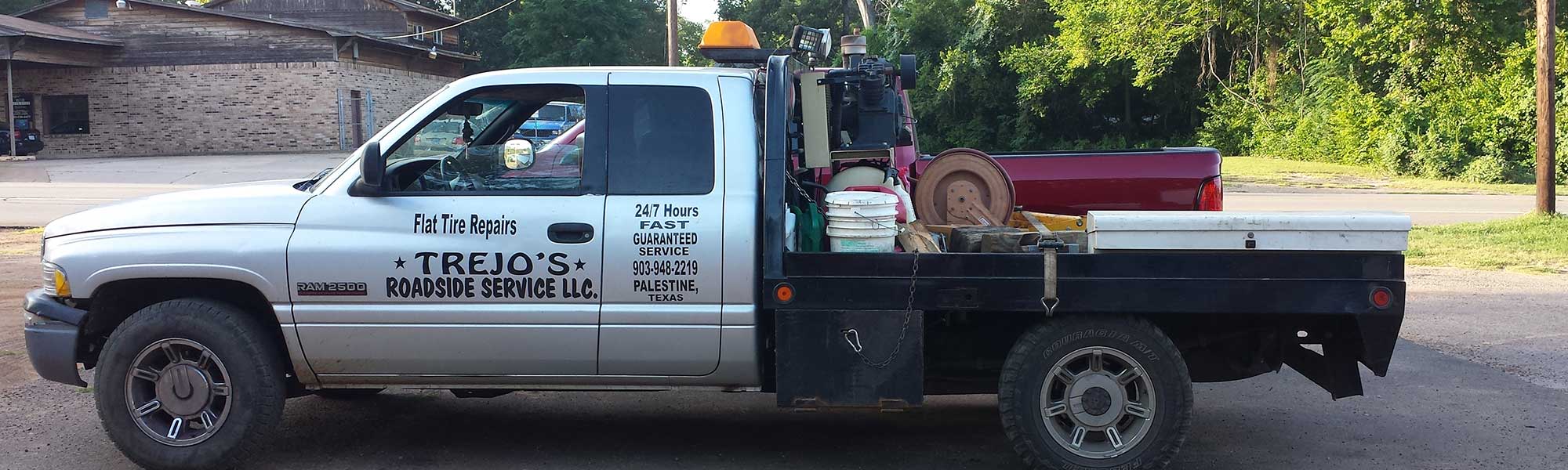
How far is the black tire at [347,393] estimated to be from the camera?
5.90 m

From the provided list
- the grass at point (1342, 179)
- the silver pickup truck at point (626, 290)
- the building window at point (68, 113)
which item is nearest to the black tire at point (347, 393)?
the silver pickup truck at point (626, 290)

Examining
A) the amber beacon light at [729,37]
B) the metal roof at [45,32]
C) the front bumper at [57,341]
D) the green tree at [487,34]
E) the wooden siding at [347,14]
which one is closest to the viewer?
the front bumper at [57,341]

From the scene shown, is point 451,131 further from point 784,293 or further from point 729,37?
point 784,293

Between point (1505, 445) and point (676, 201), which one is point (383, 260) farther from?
point (1505, 445)

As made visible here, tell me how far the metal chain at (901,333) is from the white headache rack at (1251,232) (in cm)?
70

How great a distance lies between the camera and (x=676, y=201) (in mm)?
4691

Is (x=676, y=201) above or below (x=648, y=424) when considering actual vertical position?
above

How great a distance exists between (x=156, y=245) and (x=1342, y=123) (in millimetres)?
30846

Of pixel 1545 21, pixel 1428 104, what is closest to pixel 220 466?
pixel 1545 21

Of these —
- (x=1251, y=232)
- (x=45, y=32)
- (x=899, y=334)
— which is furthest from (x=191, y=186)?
(x=1251, y=232)

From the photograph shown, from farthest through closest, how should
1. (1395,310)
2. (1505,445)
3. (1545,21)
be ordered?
(1545,21) → (1505,445) → (1395,310)

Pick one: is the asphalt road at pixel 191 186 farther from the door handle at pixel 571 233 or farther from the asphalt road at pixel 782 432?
the door handle at pixel 571 233

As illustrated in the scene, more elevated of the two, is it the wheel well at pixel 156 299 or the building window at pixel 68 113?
the building window at pixel 68 113

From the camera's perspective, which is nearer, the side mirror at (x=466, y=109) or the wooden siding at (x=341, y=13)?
the side mirror at (x=466, y=109)
